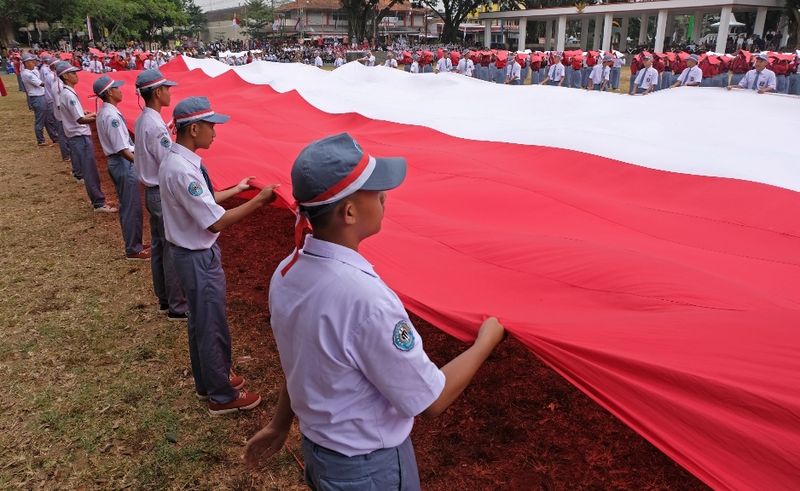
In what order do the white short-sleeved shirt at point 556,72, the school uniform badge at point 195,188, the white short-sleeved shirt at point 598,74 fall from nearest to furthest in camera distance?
1. the school uniform badge at point 195,188
2. the white short-sleeved shirt at point 598,74
3. the white short-sleeved shirt at point 556,72

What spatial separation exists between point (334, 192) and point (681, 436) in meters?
1.06

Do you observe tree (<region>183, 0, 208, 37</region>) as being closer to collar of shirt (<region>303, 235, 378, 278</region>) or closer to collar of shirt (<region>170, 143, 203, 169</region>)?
collar of shirt (<region>170, 143, 203, 169</region>)

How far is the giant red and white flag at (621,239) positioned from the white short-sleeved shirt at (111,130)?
92cm

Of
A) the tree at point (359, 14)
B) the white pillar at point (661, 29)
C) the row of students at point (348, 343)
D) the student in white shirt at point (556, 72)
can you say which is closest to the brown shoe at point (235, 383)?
the row of students at point (348, 343)

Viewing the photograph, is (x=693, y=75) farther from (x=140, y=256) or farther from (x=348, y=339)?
(x=348, y=339)

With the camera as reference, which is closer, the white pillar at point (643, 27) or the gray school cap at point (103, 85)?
the gray school cap at point (103, 85)

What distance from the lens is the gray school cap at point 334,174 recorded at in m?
1.16

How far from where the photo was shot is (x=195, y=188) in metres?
2.62

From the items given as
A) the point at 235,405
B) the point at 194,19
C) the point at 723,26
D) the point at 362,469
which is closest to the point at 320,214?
the point at 362,469

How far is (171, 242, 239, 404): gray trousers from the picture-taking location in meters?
2.79

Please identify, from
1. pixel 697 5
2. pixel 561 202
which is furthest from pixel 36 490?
pixel 697 5

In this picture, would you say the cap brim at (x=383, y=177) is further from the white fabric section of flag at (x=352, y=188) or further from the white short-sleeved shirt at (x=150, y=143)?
the white short-sleeved shirt at (x=150, y=143)

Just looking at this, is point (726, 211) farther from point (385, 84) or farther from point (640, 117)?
point (385, 84)

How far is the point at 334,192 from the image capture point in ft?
3.85
